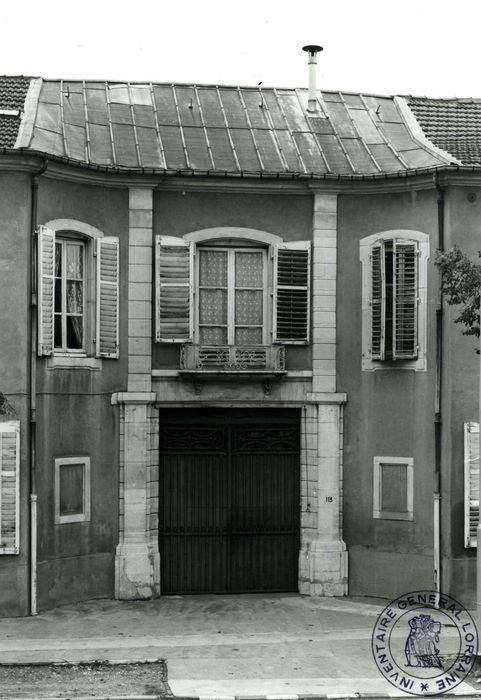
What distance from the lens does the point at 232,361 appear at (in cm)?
1880

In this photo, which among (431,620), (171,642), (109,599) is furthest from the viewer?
(109,599)

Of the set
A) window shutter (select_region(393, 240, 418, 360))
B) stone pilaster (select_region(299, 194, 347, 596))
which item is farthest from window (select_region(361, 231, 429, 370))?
stone pilaster (select_region(299, 194, 347, 596))

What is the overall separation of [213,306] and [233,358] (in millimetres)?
1032

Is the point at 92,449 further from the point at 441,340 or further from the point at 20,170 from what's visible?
the point at 441,340

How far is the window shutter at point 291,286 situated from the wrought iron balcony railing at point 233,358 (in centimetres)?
37

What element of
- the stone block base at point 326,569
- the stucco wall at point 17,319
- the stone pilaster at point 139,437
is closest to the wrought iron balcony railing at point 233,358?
the stone pilaster at point 139,437

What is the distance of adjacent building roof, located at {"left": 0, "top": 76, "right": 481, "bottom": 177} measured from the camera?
18828mm

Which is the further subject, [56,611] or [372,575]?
[372,575]

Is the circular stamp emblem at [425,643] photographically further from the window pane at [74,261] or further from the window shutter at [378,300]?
the window pane at [74,261]

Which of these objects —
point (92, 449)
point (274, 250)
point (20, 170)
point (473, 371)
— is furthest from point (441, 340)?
point (20, 170)

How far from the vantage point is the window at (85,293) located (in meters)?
18.0

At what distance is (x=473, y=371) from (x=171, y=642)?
665 cm

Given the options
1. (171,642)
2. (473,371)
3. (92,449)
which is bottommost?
(171,642)

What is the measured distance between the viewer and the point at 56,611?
57.3 feet
